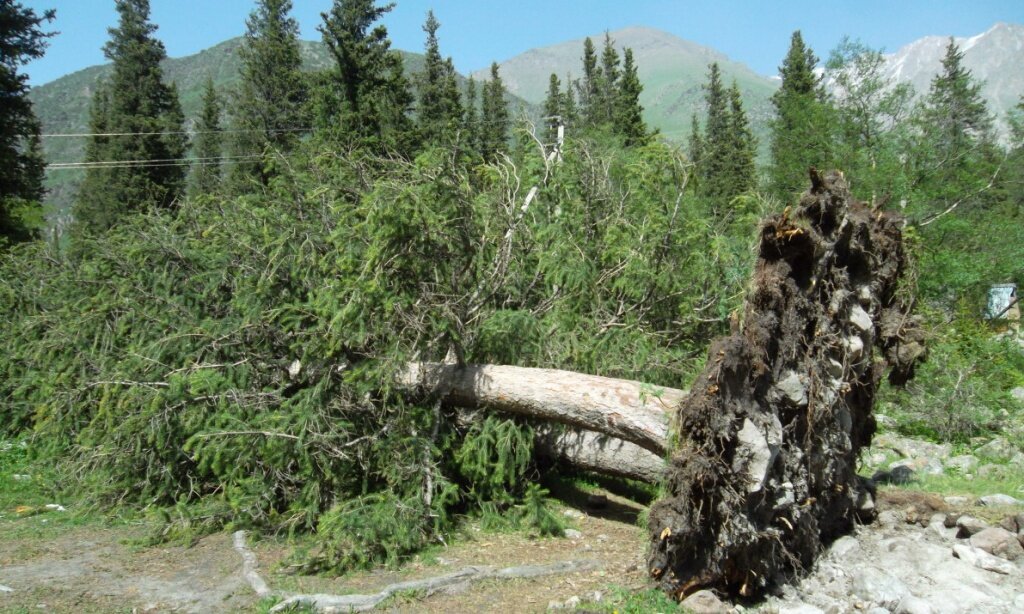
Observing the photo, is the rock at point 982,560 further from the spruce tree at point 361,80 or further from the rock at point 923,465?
the spruce tree at point 361,80

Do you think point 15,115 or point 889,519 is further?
point 15,115

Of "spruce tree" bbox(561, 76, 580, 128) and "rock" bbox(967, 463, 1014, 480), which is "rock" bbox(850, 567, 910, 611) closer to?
"rock" bbox(967, 463, 1014, 480)

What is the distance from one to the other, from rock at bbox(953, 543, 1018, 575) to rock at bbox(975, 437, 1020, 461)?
3065mm

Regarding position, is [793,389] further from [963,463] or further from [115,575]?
[115,575]

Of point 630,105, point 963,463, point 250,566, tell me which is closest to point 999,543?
point 963,463

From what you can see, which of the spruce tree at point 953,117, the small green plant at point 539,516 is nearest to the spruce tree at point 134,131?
the spruce tree at point 953,117

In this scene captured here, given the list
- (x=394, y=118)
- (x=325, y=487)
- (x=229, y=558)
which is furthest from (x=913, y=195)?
(x=394, y=118)

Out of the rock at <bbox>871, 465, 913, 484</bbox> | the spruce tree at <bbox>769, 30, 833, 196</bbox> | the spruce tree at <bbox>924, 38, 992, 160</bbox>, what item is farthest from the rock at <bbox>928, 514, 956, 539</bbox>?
the spruce tree at <bbox>769, 30, 833, 196</bbox>

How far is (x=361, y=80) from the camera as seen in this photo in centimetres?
2389

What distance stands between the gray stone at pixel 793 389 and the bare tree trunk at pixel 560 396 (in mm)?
579

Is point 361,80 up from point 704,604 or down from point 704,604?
up

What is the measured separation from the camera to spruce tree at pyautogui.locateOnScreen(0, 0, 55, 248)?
17.9 meters

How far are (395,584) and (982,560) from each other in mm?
3536

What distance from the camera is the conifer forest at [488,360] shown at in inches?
172
